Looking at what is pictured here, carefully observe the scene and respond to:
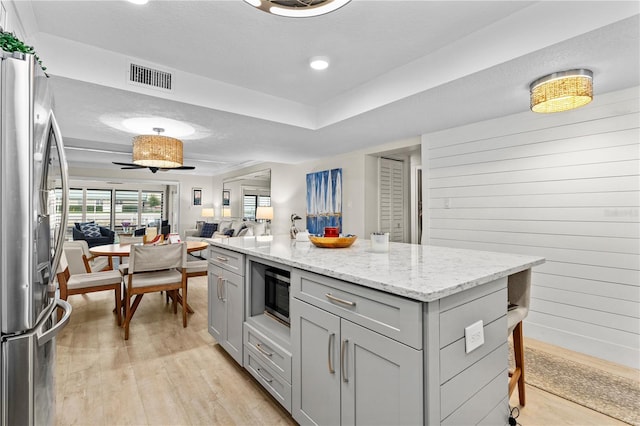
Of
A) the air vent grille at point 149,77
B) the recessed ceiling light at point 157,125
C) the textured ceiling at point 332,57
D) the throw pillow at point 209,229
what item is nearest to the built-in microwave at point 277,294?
the textured ceiling at point 332,57

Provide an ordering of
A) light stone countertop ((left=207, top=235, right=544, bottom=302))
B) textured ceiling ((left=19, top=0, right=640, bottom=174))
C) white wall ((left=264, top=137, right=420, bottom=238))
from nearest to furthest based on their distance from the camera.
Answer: light stone countertop ((left=207, top=235, right=544, bottom=302)), textured ceiling ((left=19, top=0, right=640, bottom=174)), white wall ((left=264, top=137, right=420, bottom=238))

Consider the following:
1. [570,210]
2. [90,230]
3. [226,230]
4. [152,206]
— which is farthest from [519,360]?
[152,206]

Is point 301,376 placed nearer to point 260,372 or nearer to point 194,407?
point 260,372

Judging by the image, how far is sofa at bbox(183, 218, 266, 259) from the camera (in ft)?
22.5

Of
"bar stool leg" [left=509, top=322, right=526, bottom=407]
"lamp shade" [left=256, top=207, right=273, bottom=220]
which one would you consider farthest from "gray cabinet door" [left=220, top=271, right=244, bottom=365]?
"lamp shade" [left=256, top=207, right=273, bottom=220]

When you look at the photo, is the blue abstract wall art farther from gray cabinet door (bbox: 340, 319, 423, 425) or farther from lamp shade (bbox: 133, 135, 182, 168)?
gray cabinet door (bbox: 340, 319, 423, 425)

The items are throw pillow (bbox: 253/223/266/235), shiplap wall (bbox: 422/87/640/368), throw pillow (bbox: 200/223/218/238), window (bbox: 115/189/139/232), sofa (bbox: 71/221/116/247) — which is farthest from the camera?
window (bbox: 115/189/139/232)

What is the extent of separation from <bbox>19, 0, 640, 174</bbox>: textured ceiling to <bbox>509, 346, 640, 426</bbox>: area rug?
2.19m

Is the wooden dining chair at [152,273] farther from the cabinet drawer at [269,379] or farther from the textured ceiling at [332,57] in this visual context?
the textured ceiling at [332,57]

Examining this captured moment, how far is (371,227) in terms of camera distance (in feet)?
16.1

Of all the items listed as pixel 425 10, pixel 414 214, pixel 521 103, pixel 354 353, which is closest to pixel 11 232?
pixel 354 353

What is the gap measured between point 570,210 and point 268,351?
2824mm

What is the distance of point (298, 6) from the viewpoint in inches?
58.4

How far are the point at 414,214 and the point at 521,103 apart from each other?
106 inches
